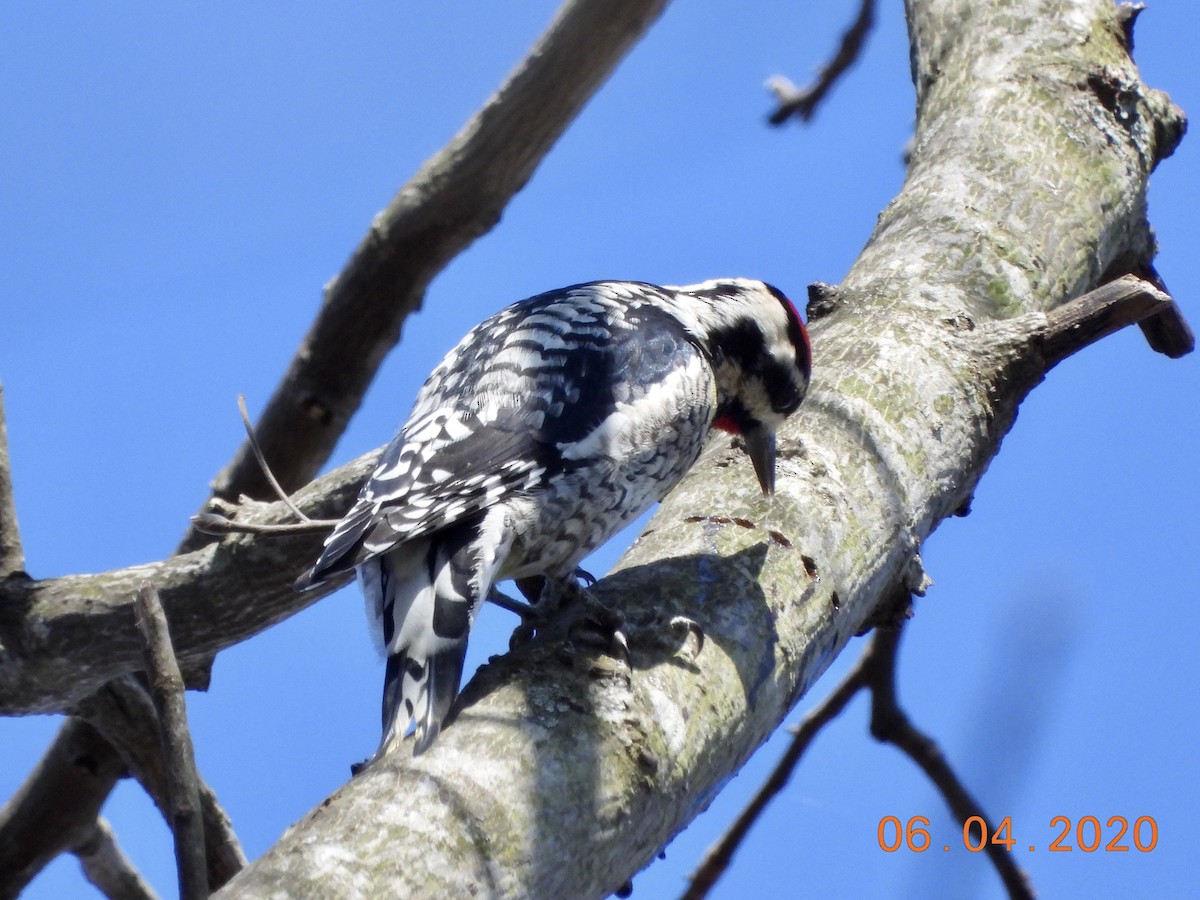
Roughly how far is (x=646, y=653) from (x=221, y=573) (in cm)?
135

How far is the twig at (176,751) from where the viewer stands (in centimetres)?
127

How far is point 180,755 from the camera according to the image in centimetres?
131

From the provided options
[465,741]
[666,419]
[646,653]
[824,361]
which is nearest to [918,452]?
[824,361]

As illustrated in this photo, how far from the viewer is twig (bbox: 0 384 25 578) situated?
9.73 feet

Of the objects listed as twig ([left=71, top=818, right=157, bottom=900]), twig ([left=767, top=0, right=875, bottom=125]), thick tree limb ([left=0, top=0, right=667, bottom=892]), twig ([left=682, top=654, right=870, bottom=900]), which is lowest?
twig ([left=682, top=654, right=870, bottom=900])

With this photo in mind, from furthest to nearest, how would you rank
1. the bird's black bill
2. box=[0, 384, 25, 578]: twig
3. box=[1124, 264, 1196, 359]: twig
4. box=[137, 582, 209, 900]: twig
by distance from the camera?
box=[1124, 264, 1196, 359]: twig, box=[0, 384, 25, 578]: twig, the bird's black bill, box=[137, 582, 209, 900]: twig

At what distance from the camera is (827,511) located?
2.36 metres

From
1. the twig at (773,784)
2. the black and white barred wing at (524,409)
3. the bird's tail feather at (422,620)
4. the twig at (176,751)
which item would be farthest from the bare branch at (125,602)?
the twig at (176,751)

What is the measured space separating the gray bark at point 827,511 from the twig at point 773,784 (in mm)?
826

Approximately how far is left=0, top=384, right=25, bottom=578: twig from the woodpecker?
110 cm

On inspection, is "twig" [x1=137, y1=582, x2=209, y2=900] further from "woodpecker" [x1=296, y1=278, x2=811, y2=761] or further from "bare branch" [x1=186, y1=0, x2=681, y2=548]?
"bare branch" [x1=186, y1=0, x2=681, y2=548]

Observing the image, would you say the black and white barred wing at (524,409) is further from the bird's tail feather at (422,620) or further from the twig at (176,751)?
the twig at (176,751)

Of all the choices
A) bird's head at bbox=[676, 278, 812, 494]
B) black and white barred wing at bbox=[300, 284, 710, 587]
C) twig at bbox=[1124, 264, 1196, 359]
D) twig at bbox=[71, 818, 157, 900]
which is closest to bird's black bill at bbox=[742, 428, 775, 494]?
bird's head at bbox=[676, 278, 812, 494]

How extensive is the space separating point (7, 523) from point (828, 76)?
3.37 m
